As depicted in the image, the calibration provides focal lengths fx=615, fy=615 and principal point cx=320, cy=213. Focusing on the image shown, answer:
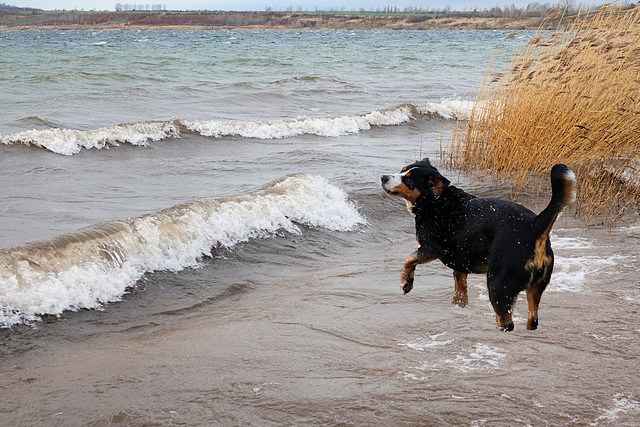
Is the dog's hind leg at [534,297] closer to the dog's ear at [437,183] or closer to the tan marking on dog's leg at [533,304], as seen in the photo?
the tan marking on dog's leg at [533,304]

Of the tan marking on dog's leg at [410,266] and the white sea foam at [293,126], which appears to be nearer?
the tan marking on dog's leg at [410,266]

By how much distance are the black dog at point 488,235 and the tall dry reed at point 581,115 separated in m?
3.54

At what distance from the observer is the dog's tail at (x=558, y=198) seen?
3.36 m

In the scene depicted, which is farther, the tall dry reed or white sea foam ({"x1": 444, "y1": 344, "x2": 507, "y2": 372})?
the tall dry reed

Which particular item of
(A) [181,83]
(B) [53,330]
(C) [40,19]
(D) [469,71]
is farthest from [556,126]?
(C) [40,19]

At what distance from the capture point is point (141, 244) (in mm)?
6160

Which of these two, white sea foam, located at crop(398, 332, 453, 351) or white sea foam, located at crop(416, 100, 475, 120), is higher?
white sea foam, located at crop(416, 100, 475, 120)

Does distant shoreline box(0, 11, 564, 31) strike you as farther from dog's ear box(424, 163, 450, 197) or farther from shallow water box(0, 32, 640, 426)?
dog's ear box(424, 163, 450, 197)

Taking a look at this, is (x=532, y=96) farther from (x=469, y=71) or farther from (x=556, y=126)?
(x=469, y=71)

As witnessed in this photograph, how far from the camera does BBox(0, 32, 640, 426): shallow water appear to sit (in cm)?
340

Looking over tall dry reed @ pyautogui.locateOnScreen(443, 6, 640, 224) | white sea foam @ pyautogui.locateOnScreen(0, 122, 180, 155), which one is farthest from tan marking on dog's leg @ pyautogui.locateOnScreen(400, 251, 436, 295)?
white sea foam @ pyautogui.locateOnScreen(0, 122, 180, 155)

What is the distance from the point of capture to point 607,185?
7.56 metres

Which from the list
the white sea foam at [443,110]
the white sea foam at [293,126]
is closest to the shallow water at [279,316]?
the white sea foam at [293,126]

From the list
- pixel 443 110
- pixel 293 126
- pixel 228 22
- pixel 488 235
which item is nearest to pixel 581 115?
pixel 488 235
